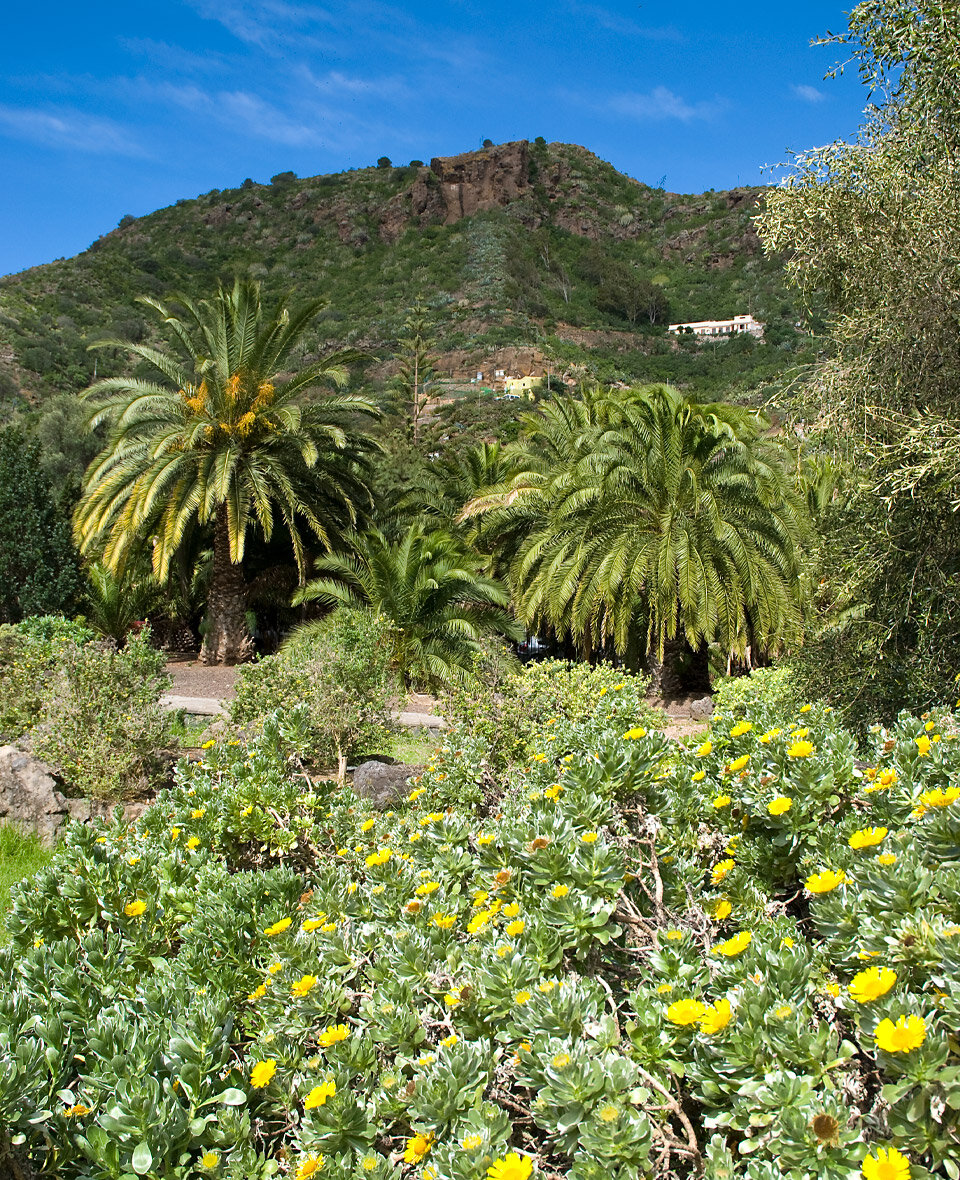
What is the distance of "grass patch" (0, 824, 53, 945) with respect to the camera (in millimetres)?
5090

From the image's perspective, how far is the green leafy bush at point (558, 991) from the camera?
4.50 ft

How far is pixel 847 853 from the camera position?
1866 mm

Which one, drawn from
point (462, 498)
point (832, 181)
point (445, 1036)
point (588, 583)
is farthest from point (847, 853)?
point (462, 498)

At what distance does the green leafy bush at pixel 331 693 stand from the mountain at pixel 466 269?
1289 inches

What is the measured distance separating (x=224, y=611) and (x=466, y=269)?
58.1 meters

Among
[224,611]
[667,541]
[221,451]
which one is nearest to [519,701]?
[667,541]

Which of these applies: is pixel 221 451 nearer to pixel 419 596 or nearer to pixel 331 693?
pixel 419 596

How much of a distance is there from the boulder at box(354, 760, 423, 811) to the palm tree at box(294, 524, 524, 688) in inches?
250

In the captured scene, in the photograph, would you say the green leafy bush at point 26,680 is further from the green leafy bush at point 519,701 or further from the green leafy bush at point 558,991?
the green leafy bush at point 558,991

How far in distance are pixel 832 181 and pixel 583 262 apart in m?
75.5

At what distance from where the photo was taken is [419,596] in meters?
13.6

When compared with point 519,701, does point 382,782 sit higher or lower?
lower

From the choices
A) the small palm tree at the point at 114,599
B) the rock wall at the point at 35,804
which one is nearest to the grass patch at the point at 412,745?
the rock wall at the point at 35,804

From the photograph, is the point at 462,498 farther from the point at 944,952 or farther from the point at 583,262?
the point at 583,262
